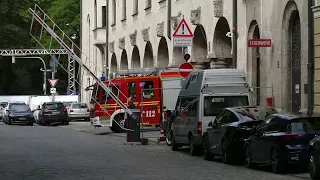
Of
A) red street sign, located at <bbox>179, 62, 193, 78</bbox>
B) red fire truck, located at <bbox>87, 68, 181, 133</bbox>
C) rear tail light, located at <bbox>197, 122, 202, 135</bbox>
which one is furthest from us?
red fire truck, located at <bbox>87, 68, 181, 133</bbox>

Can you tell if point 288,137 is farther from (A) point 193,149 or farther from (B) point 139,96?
(B) point 139,96

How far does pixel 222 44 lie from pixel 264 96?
285 inches

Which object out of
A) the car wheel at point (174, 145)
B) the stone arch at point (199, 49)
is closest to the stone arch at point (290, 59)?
the car wheel at point (174, 145)

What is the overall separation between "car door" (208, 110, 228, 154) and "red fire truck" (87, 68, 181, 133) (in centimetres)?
1428

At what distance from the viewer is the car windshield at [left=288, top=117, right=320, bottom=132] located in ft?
54.1

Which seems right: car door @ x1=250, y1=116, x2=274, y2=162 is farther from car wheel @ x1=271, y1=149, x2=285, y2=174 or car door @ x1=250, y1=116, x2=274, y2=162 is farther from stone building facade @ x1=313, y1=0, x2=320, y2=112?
stone building facade @ x1=313, y1=0, x2=320, y2=112

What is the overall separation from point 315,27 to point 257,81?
816cm

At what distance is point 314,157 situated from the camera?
15.1 meters

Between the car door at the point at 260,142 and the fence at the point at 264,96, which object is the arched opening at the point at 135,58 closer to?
the fence at the point at 264,96

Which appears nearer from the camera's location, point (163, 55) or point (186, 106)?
point (186, 106)

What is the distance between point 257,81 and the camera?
32.4 m

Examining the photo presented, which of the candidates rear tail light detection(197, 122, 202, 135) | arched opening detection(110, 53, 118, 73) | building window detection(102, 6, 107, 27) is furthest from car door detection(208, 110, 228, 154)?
building window detection(102, 6, 107, 27)

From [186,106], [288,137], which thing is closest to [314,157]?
[288,137]

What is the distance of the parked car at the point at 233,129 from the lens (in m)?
19.1
